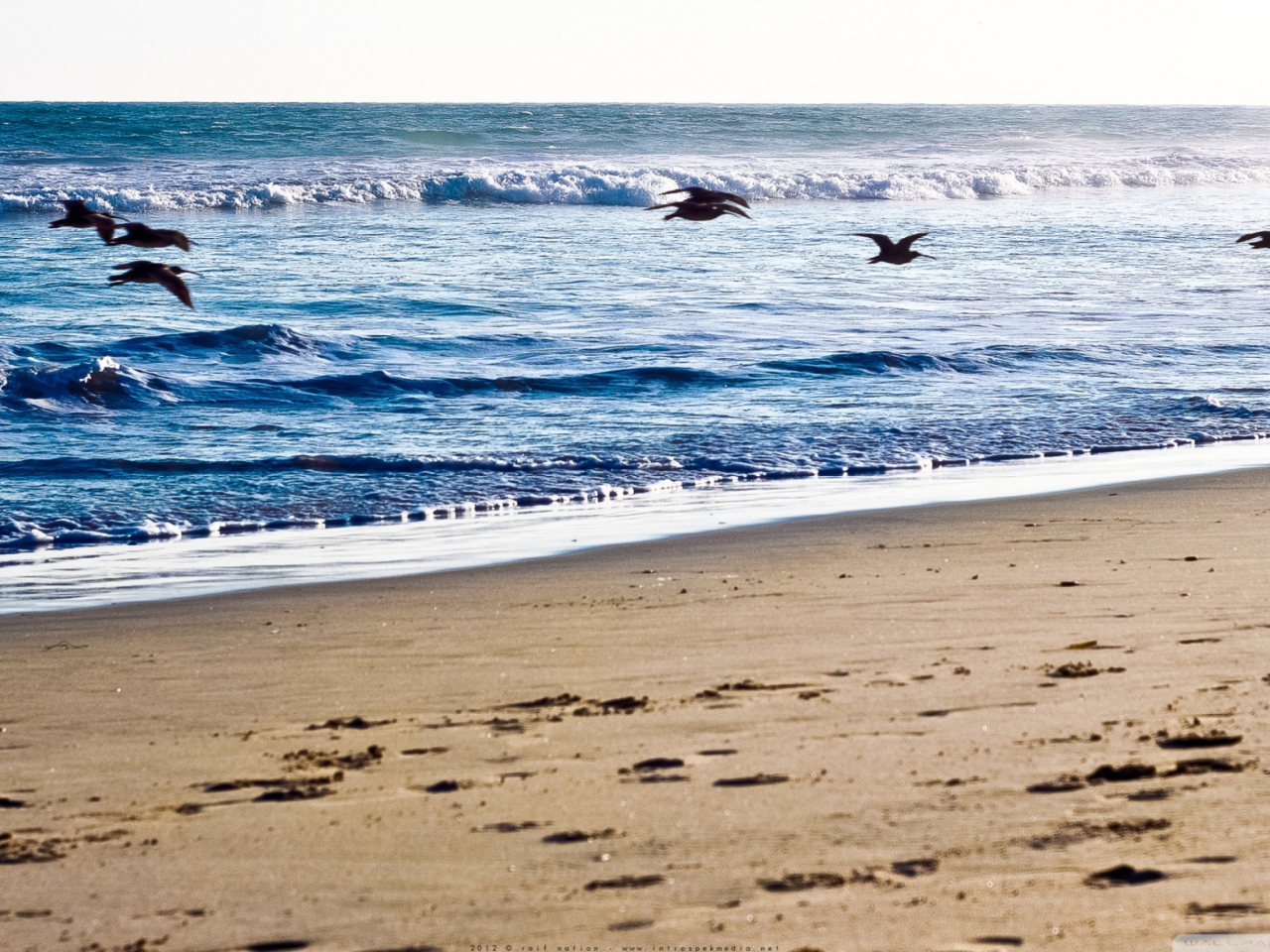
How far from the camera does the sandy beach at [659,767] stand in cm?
285

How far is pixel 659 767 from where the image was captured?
11.9 ft

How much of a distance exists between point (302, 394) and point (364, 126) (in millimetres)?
42983

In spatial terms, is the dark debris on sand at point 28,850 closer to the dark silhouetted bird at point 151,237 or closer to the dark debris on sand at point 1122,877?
the dark debris on sand at point 1122,877

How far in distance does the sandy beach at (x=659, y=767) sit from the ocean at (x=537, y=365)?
73.7 inches

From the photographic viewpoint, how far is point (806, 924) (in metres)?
2.75

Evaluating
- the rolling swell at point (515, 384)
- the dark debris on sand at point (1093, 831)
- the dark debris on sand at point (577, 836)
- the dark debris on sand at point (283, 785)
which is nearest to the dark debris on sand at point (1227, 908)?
the dark debris on sand at point (1093, 831)

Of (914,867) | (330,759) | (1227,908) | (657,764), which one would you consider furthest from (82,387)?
(1227,908)

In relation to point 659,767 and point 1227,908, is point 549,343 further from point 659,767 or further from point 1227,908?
point 1227,908

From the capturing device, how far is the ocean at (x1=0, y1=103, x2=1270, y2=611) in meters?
8.76

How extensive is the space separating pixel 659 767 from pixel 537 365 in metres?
10.8

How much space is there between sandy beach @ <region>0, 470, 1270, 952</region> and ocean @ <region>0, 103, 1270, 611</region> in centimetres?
187

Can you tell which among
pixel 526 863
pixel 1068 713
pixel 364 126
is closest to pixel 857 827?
pixel 526 863

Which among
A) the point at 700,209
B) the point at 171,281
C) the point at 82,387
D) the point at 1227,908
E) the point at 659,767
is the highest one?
the point at 700,209

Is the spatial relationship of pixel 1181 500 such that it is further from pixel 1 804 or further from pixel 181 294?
pixel 1 804
